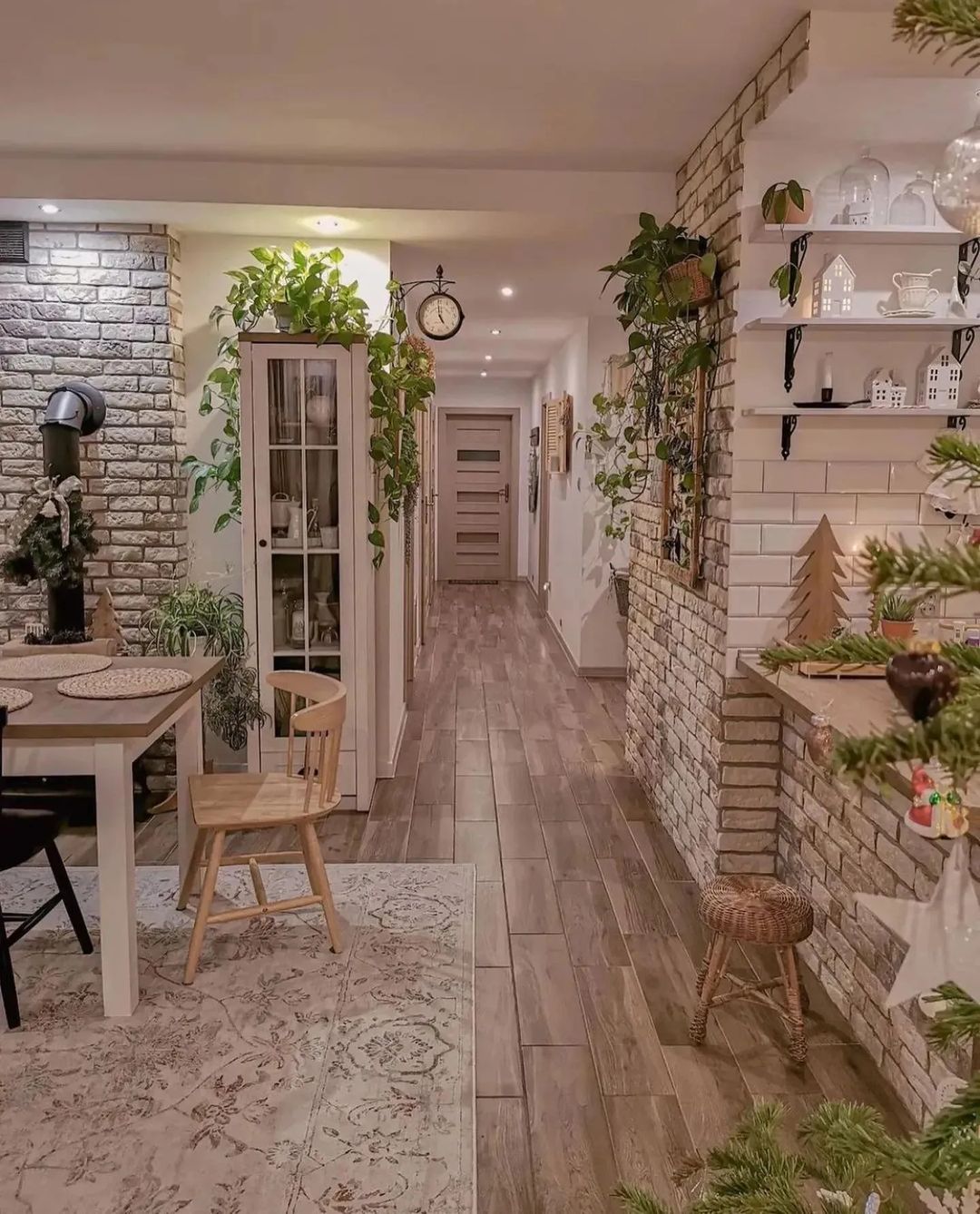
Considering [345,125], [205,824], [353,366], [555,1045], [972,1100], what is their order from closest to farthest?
[972,1100] < [555,1045] < [205,824] < [345,125] < [353,366]

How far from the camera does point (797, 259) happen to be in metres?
2.82

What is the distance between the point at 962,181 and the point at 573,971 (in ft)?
7.35

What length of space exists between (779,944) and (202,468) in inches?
121

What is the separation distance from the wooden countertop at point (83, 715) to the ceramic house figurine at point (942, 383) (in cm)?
229

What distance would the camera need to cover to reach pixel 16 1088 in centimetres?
224

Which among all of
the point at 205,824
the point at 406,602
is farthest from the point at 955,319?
the point at 406,602

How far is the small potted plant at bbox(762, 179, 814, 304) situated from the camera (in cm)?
270

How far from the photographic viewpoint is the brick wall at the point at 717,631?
2941 millimetres

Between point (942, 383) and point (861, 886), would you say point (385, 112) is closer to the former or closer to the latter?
point (942, 383)

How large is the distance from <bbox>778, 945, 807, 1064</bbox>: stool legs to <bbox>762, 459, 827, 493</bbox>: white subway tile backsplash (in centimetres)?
133

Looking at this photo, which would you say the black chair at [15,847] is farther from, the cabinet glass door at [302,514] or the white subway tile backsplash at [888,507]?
the white subway tile backsplash at [888,507]

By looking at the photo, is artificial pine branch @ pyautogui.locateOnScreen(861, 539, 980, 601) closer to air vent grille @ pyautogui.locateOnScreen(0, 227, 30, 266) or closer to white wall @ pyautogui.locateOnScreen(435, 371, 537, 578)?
air vent grille @ pyautogui.locateOnScreen(0, 227, 30, 266)

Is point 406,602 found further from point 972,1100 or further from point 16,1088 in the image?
point 972,1100

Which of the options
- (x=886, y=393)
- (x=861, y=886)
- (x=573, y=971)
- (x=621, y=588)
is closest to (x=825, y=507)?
(x=886, y=393)
